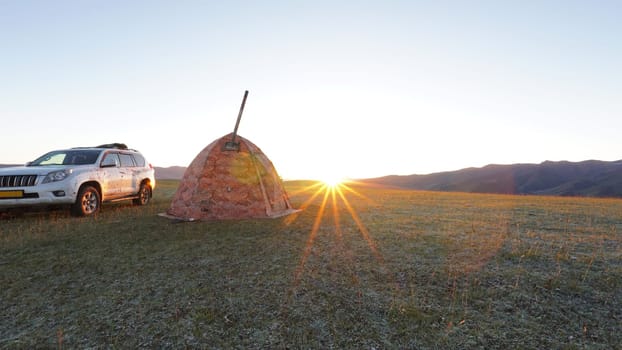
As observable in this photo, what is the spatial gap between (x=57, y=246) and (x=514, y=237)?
11109 millimetres

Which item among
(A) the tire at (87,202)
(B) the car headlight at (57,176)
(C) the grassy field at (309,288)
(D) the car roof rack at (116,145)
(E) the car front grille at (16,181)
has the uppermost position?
(D) the car roof rack at (116,145)

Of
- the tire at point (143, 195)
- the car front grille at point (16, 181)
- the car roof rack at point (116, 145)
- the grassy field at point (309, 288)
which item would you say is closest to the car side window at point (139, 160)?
the car roof rack at point (116, 145)

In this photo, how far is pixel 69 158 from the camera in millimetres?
11953

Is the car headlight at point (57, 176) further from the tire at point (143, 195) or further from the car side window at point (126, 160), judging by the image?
the tire at point (143, 195)

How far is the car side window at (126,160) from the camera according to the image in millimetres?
→ 13419

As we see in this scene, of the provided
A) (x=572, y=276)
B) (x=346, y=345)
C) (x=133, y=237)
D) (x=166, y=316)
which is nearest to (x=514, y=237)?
(x=572, y=276)

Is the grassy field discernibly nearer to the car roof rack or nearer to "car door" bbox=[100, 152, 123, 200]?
"car door" bbox=[100, 152, 123, 200]

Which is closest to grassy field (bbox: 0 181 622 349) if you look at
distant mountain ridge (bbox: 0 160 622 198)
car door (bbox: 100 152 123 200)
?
car door (bbox: 100 152 123 200)

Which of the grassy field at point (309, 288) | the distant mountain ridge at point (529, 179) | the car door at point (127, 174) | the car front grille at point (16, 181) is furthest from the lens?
the distant mountain ridge at point (529, 179)

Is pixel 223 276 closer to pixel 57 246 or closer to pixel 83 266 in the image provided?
pixel 83 266

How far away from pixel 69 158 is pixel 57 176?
6.60 ft

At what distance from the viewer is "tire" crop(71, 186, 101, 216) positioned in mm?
10820

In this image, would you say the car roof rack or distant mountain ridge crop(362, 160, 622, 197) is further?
distant mountain ridge crop(362, 160, 622, 197)

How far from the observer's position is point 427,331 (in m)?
3.73
